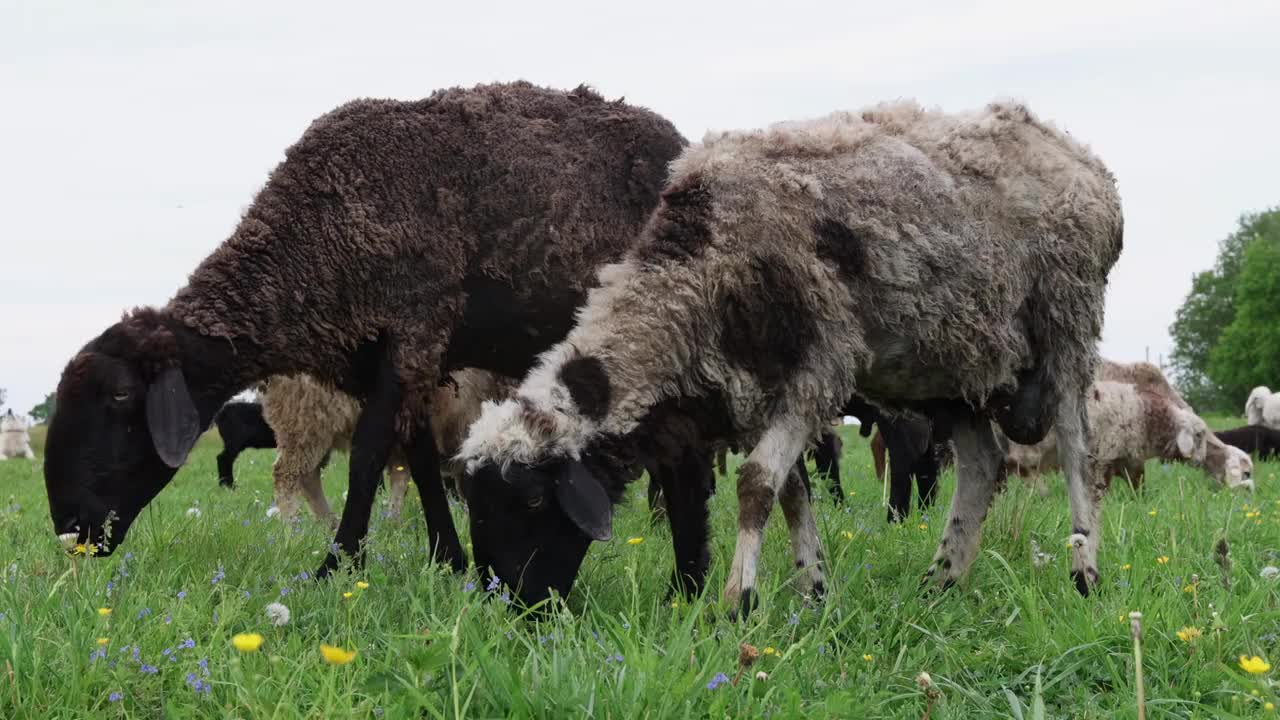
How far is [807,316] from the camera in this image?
174 inches

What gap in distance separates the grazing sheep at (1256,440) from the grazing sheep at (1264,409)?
5831 millimetres

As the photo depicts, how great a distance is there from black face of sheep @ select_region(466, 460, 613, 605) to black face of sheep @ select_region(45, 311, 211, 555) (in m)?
1.76

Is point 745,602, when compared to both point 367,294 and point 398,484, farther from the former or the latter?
point 398,484

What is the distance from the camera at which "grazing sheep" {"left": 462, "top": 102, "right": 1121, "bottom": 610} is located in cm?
421

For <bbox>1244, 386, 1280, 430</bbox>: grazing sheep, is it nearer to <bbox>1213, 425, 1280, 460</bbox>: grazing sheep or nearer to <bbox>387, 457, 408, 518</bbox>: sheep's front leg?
<bbox>1213, 425, 1280, 460</bbox>: grazing sheep

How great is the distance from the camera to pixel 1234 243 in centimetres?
6059

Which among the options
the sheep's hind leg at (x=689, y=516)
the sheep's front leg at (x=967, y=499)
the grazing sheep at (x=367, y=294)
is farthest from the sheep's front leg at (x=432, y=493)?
the sheep's front leg at (x=967, y=499)

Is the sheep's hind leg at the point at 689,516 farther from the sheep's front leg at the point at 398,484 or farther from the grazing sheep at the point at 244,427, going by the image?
the grazing sheep at the point at 244,427

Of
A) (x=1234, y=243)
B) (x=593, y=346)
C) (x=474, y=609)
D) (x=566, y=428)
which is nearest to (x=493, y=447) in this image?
(x=566, y=428)

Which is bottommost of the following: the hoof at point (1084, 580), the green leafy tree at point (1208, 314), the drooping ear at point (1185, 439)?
the green leafy tree at point (1208, 314)

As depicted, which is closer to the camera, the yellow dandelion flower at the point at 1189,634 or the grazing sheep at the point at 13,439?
the yellow dandelion flower at the point at 1189,634

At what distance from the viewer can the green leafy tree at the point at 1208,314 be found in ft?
193

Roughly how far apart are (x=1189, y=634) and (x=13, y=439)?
27384 mm

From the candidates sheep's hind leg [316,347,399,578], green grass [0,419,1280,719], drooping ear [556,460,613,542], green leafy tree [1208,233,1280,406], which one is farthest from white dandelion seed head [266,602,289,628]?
green leafy tree [1208,233,1280,406]
